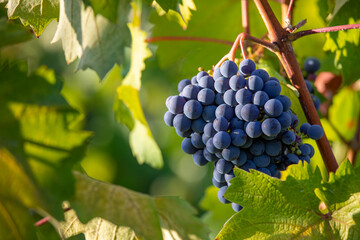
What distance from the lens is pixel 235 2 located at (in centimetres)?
154

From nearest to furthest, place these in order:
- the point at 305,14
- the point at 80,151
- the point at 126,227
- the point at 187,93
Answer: the point at 80,151, the point at 187,93, the point at 126,227, the point at 305,14

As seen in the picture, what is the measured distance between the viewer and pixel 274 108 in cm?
86

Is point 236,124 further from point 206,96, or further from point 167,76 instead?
point 167,76

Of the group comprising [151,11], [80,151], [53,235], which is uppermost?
[151,11]

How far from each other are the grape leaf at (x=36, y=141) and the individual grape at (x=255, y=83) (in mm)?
353

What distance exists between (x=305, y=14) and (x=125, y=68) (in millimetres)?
656

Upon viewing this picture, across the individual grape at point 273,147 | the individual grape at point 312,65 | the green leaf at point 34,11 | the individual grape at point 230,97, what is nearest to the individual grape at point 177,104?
the individual grape at point 230,97

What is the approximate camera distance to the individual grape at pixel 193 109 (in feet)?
3.02

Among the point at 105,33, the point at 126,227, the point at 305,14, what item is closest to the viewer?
the point at 126,227

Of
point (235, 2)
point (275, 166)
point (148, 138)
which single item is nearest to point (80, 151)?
point (275, 166)

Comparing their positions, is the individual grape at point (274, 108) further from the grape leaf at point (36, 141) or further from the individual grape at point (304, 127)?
the grape leaf at point (36, 141)

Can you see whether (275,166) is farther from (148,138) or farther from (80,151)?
(148,138)

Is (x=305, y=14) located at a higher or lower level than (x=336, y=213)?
higher

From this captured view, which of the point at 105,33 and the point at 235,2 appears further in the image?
the point at 235,2
